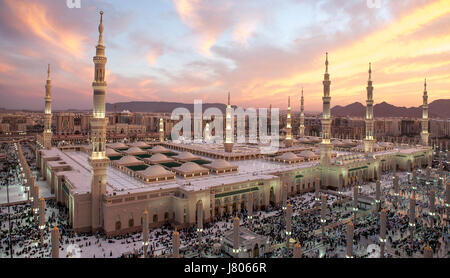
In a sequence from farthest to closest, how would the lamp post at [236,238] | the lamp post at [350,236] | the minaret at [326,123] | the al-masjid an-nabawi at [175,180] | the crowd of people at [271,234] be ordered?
1. the minaret at [326,123]
2. the al-masjid an-nabawi at [175,180]
3. the crowd of people at [271,234]
4. the lamp post at [236,238]
5. the lamp post at [350,236]

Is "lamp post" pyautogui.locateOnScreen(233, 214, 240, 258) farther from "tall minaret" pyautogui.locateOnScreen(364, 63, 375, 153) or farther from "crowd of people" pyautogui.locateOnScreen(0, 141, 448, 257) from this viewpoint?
"tall minaret" pyautogui.locateOnScreen(364, 63, 375, 153)

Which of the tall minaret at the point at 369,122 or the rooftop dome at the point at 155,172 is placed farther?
the tall minaret at the point at 369,122

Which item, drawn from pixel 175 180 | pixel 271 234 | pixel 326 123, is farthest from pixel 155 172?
pixel 326 123

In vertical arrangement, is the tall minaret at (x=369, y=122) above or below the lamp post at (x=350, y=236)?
above

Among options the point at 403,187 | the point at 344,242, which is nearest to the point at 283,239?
the point at 344,242

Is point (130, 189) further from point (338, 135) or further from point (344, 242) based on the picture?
point (338, 135)

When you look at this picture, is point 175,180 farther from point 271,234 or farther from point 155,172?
→ point 271,234

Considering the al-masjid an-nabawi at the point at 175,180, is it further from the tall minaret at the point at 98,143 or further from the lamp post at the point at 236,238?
the lamp post at the point at 236,238

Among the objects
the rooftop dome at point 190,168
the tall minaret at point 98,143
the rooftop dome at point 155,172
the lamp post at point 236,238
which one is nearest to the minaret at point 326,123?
the rooftop dome at point 190,168

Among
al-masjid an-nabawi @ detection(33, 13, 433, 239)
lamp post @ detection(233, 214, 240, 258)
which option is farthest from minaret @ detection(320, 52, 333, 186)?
lamp post @ detection(233, 214, 240, 258)
